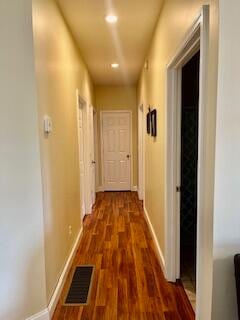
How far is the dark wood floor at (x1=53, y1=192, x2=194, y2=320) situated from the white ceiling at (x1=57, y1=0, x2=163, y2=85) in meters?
2.71

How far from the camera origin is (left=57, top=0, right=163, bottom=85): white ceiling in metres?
2.62

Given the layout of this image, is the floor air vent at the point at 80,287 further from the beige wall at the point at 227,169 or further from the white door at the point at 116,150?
the white door at the point at 116,150

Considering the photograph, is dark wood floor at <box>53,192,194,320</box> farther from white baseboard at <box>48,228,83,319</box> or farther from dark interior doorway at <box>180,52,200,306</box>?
dark interior doorway at <box>180,52,200,306</box>

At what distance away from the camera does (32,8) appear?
1835 millimetres

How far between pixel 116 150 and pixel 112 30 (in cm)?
384

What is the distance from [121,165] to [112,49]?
11.3 feet

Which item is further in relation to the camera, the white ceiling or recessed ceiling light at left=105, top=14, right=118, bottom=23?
recessed ceiling light at left=105, top=14, right=118, bottom=23

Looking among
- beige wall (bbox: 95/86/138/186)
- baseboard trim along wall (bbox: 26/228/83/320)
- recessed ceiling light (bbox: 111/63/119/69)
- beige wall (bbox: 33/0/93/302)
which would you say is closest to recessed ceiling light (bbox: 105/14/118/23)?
beige wall (bbox: 33/0/93/302)

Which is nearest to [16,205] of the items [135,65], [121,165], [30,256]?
[30,256]

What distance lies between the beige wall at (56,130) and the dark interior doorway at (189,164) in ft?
4.29

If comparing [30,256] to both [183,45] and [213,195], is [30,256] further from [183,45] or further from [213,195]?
[183,45]

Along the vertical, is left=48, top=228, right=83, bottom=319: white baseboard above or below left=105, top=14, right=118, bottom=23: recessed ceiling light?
below

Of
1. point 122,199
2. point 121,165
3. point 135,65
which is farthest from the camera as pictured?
point 121,165

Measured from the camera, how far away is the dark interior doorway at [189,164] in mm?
2994
